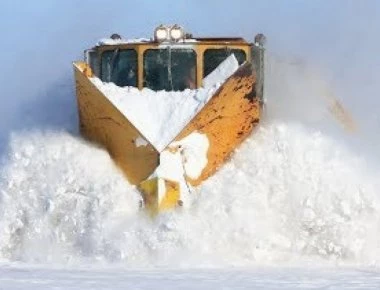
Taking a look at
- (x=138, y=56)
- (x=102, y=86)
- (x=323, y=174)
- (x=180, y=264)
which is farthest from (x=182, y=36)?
(x=180, y=264)

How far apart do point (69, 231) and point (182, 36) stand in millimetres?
2705

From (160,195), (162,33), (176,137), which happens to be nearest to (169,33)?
(162,33)

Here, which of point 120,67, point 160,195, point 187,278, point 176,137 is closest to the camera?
point 187,278

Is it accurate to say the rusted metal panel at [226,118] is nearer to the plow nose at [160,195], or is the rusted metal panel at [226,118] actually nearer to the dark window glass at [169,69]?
the plow nose at [160,195]

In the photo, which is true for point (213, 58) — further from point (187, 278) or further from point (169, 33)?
point (187, 278)

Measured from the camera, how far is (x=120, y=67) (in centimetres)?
1225

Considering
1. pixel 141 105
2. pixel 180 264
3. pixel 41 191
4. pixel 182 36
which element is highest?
pixel 182 36

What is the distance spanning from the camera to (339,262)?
10.1 m

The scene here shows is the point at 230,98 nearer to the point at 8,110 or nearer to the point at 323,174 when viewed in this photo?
the point at 323,174

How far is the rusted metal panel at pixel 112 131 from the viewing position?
1052 centimetres

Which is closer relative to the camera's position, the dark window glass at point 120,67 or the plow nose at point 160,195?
the plow nose at point 160,195

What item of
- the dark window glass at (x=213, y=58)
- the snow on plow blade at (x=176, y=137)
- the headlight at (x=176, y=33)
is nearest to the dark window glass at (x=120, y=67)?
the headlight at (x=176, y=33)

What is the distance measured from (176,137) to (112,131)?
2.35 ft

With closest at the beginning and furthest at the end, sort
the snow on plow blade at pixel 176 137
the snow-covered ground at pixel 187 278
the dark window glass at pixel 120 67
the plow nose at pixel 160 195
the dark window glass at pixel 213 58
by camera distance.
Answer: the snow-covered ground at pixel 187 278, the plow nose at pixel 160 195, the snow on plow blade at pixel 176 137, the dark window glass at pixel 213 58, the dark window glass at pixel 120 67
